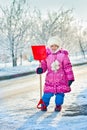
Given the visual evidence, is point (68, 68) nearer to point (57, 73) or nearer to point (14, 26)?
point (57, 73)

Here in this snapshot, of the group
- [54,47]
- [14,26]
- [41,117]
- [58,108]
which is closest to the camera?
[41,117]

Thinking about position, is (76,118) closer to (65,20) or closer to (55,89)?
(55,89)

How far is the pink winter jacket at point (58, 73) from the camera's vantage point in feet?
27.0

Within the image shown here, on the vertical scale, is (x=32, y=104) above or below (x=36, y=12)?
below

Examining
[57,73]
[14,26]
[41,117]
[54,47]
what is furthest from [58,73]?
[14,26]

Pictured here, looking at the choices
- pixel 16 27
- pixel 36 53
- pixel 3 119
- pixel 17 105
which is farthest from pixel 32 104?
pixel 16 27

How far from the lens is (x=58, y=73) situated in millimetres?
8250

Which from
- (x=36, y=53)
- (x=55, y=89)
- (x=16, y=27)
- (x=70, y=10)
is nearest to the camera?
(x=55, y=89)

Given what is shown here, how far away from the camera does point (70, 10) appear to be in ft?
136

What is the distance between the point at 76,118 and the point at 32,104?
7.48 ft

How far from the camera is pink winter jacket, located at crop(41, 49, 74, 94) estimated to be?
822cm

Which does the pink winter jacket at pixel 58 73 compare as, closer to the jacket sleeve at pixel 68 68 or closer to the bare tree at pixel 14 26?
the jacket sleeve at pixel 68 68

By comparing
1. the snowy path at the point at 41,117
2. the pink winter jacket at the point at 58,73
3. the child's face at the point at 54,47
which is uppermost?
the child's face at the point at 54,47

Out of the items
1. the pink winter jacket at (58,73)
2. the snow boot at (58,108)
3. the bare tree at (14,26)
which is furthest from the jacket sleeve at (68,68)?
the bare tree at (14,26)
